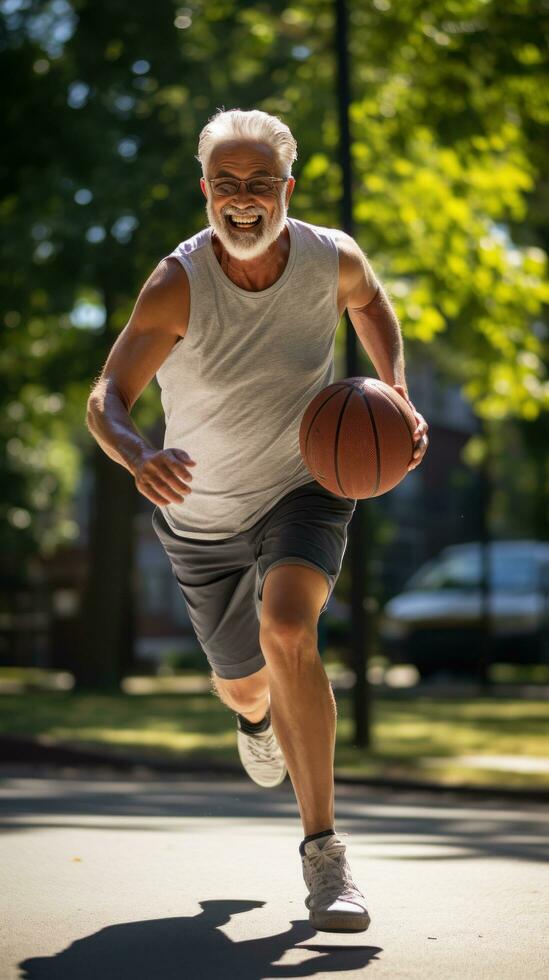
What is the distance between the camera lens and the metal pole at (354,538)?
44.0 ft

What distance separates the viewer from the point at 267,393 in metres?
5.21

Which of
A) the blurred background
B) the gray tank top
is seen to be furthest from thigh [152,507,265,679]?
the blurred background

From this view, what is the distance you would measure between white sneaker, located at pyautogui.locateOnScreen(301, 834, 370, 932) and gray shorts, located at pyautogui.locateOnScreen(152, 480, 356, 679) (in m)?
0.74

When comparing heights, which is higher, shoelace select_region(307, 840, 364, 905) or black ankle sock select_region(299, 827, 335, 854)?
black ankle sock select_region(299, 827, 335, 854)

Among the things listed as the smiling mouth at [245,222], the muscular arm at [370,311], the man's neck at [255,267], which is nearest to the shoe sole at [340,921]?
the muscular arm at [370,311]

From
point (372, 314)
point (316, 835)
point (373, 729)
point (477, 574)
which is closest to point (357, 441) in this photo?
point (372, 314)

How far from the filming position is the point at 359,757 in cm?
1302

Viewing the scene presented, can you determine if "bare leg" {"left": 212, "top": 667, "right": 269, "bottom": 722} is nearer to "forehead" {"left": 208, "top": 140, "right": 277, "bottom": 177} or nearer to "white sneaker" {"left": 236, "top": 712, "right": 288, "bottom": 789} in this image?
A: "white sneaker" {"left": 236, "top": 712, "right": 288, "bottom": 789}

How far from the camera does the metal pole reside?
44.0ft

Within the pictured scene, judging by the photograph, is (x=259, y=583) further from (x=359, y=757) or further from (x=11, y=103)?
(x=11, y=103)

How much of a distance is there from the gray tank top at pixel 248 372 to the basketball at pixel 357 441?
0.48 feet

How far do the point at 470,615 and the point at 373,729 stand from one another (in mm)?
9295

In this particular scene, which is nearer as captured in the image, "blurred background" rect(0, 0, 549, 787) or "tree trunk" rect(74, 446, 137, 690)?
"blurred background" rect(0, 0, 549, 787)

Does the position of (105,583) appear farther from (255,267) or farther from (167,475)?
(167,475)
